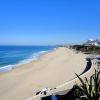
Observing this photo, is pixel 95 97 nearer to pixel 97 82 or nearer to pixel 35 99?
pixel 97 82

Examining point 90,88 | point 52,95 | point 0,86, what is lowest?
point 0,86

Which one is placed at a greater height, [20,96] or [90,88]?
[90,88]

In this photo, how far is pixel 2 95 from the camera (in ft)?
49.6

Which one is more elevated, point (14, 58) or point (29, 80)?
point (29, 80)

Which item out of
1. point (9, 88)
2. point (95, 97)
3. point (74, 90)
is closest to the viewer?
point (95, 97)

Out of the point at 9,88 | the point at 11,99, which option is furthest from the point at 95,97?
the point at 9,88

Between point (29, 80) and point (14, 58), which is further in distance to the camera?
point (14, 58)

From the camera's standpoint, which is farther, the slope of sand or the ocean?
the ocean

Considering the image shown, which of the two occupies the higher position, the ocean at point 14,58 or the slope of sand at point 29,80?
the slope of sand at point 29,80

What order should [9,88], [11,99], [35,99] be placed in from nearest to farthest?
[35,99] → [11,99] → [9,88]

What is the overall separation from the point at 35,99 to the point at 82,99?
10.8ft

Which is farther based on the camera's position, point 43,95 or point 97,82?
point 43,95

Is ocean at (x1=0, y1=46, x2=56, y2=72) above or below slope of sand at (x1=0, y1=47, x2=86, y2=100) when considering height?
below

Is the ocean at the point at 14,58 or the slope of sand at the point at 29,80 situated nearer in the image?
the slope of sand at the point at 29,80
